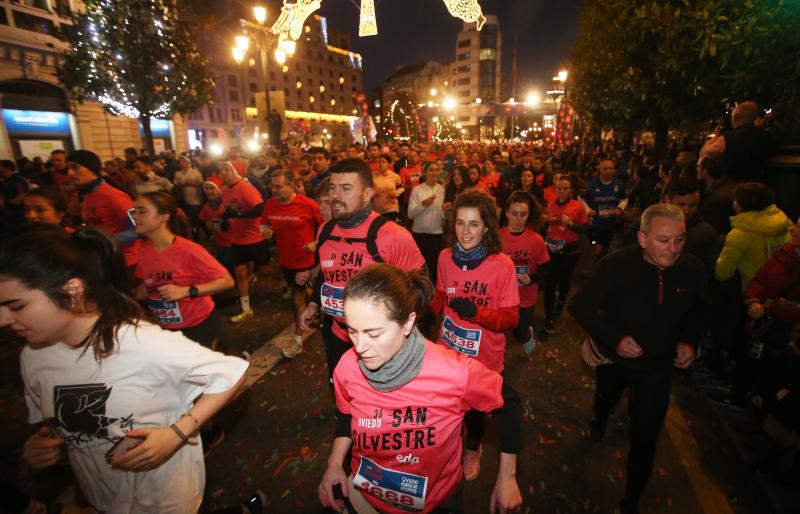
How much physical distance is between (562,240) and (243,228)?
5219 millimetres

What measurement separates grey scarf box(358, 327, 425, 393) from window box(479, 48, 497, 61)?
12493cm

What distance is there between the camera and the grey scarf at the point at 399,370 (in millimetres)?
1962

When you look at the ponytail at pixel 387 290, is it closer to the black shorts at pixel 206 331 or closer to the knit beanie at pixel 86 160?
the black shorts at pixel 206 331

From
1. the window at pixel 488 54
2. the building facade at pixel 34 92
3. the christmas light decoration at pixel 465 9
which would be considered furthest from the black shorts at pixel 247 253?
the window at pixel 488 54

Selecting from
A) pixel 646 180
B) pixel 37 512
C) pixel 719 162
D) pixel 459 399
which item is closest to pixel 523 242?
pixel 719 162

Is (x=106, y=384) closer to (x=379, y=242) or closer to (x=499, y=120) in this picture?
(x=379, y=242)

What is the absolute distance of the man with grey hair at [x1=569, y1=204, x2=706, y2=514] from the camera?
2.94 m

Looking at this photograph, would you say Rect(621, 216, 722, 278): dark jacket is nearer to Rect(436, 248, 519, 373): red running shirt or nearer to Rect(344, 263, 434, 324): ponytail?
Rect(436, 248, 519, 373): red running shirt

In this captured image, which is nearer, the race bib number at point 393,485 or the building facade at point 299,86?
the race bib number at point 393,485

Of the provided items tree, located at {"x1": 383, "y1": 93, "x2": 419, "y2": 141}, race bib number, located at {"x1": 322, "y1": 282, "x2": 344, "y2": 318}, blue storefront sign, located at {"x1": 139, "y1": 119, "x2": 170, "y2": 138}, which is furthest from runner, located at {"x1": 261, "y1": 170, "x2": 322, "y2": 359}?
tree, located at {"x1": 383, "y1": 93, "x2": 419, "y2": 141}

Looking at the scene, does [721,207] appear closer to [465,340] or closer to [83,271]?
[465,340]

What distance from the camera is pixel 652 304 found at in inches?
117

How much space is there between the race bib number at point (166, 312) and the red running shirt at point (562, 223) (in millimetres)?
5200

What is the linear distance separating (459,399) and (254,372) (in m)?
3.99
